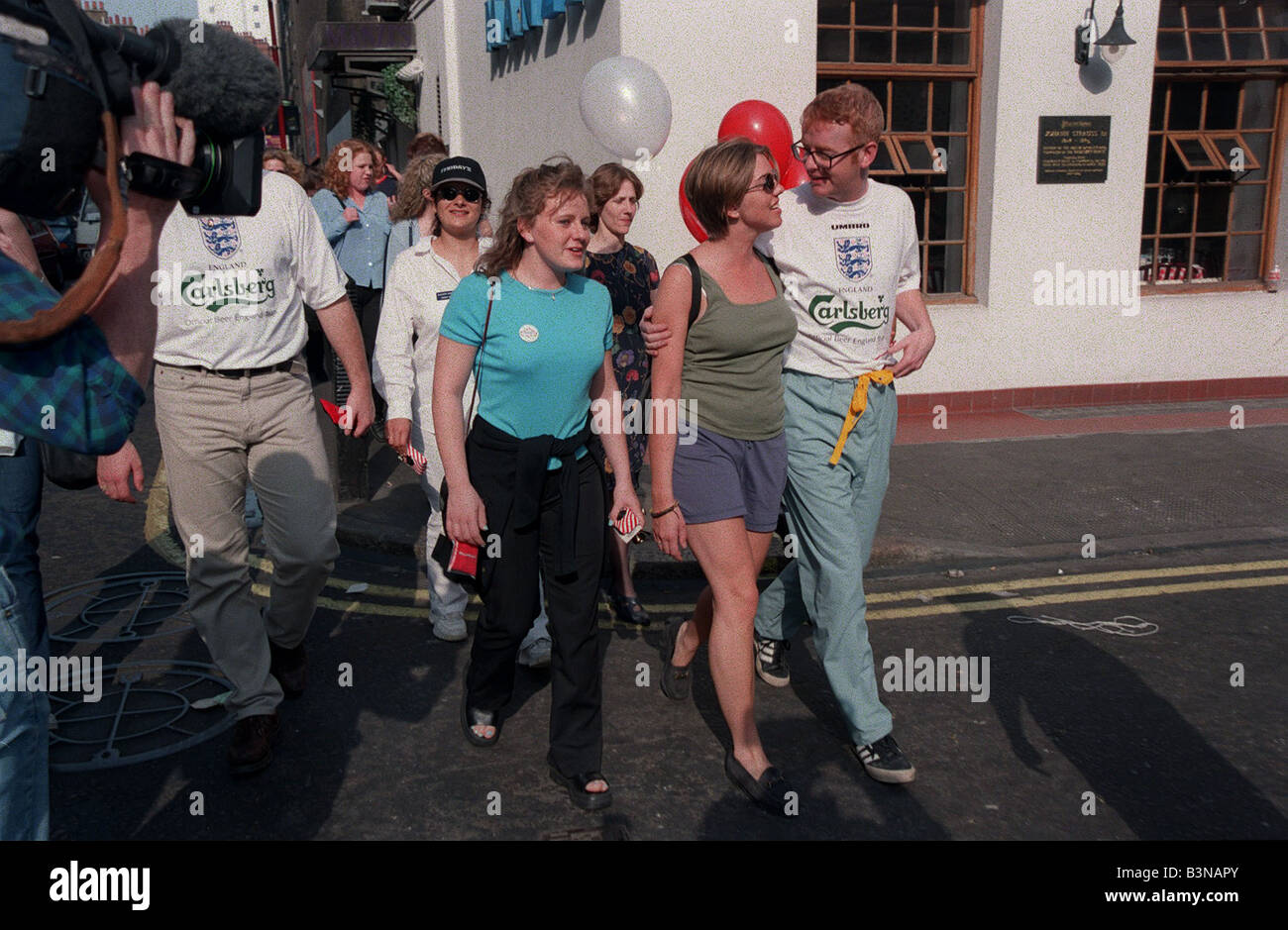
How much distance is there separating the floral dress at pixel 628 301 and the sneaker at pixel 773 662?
1.02 metres

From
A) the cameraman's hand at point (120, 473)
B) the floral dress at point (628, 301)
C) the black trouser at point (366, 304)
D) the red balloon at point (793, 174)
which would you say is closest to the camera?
the cameraman's hand at point (120, 473)

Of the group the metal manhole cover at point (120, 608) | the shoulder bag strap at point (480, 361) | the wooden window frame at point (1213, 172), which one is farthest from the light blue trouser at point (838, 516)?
the wooden window frame at point (1213, 172)

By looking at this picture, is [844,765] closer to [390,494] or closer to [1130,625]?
[1130,625]

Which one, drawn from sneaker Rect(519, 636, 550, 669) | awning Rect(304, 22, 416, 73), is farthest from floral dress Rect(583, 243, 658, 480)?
awning Rect(304, 22, 416, 73)

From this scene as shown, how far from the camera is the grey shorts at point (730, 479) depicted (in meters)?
3.66

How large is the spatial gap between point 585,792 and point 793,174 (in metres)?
5.41

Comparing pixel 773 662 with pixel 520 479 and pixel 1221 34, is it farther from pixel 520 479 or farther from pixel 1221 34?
pixel 1221 34

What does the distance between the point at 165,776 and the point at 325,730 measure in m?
0.57

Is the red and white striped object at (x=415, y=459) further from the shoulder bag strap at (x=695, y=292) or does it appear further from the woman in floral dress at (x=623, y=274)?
the shoulder bag strap at (x=695, y=292)

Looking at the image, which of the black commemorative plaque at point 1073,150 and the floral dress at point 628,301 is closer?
the floral dress at point 628,301

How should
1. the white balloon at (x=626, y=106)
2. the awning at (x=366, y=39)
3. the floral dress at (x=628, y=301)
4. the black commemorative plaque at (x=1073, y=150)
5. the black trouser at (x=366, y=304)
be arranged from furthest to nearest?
the awning at (x=366, y=39)
the black commemorative plaque at (x=1073, y=150)
the white balloon at (x=626, y=106)
the black trouser at (x=366, y=304)
the floral dress at (x=628, y=301)

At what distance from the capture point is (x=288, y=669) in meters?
4.40

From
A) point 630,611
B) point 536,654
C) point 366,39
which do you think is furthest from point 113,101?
point 366,39
